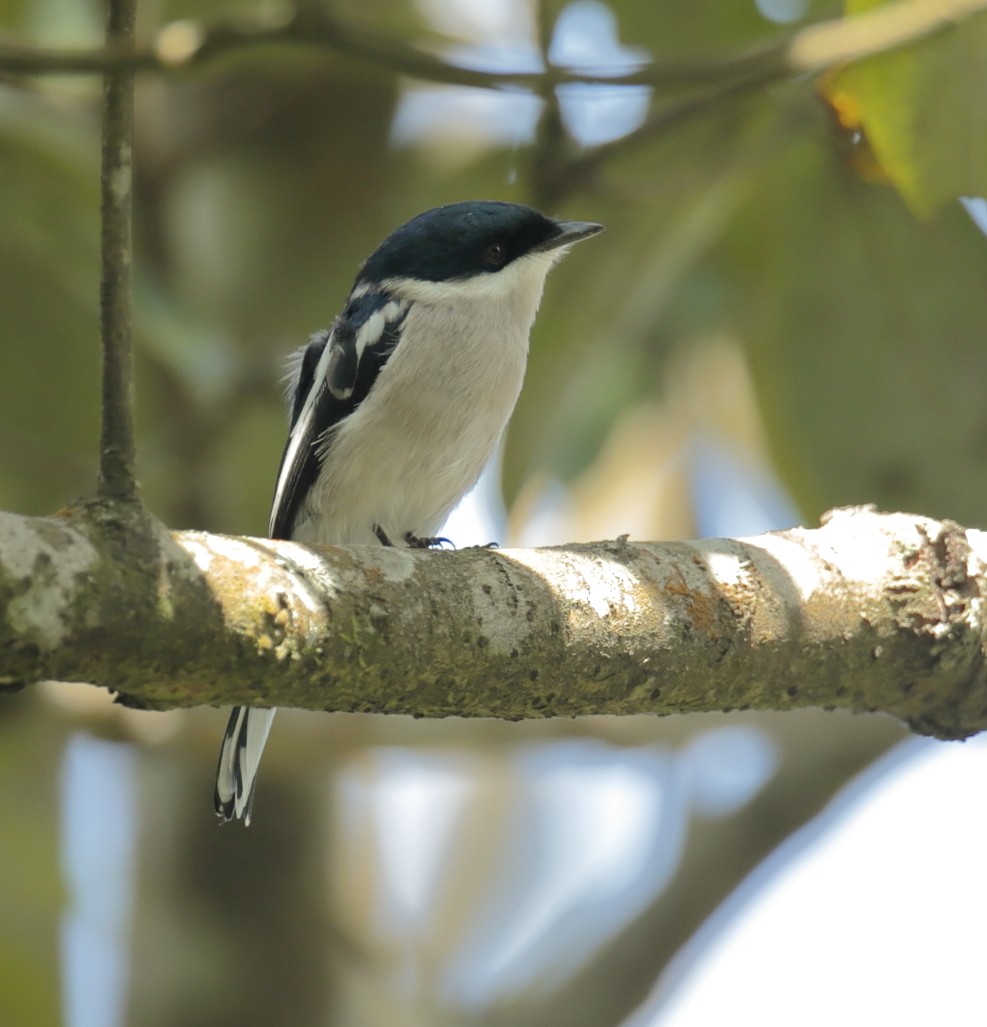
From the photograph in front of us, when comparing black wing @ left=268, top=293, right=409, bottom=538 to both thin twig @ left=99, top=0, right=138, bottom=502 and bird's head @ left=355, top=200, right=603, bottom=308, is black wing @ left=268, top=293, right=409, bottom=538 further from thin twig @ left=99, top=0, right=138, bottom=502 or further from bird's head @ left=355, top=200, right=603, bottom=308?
thin twig @ left=99, top=0, right=138, bottom=502

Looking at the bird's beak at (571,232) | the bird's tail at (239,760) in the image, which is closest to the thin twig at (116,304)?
the bird's tail at (239,760)

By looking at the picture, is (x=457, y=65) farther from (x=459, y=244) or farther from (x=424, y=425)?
(x=459, y=244)

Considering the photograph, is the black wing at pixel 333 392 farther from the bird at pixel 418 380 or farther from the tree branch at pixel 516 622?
the tree branch at pixel 516 622

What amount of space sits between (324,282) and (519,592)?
9.31ft

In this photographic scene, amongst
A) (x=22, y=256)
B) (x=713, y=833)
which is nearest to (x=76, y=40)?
(x=22, y=256)

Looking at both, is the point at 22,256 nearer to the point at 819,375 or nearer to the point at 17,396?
the point at 17,396

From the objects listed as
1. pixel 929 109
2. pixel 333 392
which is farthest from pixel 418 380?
pixel 929 109

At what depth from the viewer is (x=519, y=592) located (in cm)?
220

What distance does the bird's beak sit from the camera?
13.5 ft

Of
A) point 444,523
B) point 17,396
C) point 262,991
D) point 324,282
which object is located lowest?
point 262,991

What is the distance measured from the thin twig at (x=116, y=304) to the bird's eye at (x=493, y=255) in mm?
2359

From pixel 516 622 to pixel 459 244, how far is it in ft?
7.78

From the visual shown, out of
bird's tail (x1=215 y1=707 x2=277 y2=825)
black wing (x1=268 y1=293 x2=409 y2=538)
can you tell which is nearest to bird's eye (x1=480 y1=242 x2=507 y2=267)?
black wing (x1=268 y1=293 x2=409 y2=538)

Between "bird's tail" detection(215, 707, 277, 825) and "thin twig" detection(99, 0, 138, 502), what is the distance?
178cm
